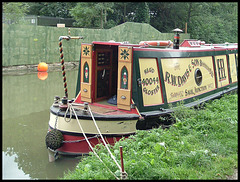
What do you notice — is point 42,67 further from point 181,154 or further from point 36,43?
point 181,154

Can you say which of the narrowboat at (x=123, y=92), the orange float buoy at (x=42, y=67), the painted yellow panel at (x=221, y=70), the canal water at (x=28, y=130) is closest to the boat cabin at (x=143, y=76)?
the narrowboat at (x=123, y=92)

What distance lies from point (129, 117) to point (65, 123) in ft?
4.20

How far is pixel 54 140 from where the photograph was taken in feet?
21.3

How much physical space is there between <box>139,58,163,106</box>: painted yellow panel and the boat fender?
1882 mm

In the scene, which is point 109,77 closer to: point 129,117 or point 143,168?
point 129,117

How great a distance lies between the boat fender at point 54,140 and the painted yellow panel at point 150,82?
1.88 metres

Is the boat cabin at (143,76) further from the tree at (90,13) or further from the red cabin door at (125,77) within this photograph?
the tree at (90,13)

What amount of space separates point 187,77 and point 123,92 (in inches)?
83.7

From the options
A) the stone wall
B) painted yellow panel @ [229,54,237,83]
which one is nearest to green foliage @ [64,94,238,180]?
painted yellow panel @ [229,54,237,83]

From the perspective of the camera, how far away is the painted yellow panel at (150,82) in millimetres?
7051

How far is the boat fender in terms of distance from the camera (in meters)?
6.50

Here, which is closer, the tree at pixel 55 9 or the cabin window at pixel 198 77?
the cabin window at pixel 198 77

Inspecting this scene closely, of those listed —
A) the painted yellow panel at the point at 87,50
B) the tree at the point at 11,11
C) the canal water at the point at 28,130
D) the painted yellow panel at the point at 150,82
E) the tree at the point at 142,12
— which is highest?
the tree at the point at 142,12

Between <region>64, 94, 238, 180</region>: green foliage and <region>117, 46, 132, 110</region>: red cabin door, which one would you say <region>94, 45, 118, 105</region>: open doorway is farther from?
<region>64, 94, 238, 180</region>: green foliage
